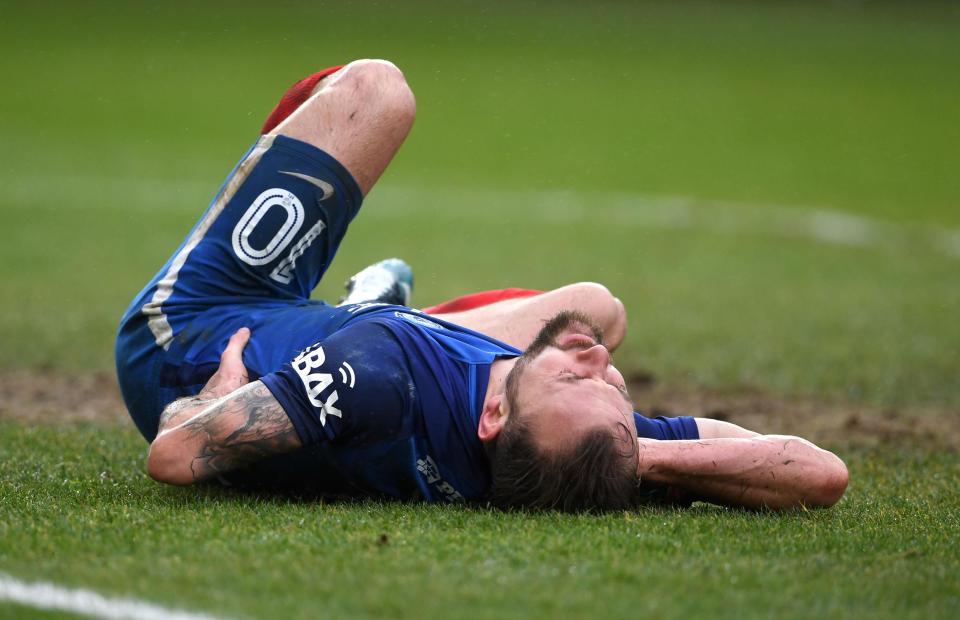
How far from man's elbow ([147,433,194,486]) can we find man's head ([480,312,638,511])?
0.97 metres

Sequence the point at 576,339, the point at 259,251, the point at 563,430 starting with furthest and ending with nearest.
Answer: the point at 259,251 < the point at 576,339 < the point at 563,430

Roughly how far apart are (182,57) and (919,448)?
33727 mm

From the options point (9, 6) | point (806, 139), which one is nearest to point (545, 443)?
point (806, 139)

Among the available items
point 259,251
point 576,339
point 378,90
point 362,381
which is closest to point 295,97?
point 378,90

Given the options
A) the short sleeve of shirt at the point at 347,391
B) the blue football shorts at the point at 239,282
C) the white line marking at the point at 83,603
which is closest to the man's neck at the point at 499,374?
the short sleeve of shirt at the point at 347,391

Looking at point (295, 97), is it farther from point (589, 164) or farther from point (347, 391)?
point (589, 164)

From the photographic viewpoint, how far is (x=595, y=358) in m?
4.22

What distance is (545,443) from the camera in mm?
4098

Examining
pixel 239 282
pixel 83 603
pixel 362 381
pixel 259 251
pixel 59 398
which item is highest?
pixel 259 251

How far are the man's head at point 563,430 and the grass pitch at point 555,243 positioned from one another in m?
0.13

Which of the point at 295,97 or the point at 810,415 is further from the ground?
the point at 295,97

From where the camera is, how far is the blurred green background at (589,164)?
404 inches

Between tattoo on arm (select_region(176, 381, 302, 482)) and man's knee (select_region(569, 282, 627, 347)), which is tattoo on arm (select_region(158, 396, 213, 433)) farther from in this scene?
man's knee (select_region(569, 282, 627, 347))

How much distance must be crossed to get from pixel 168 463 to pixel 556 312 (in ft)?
5.66
